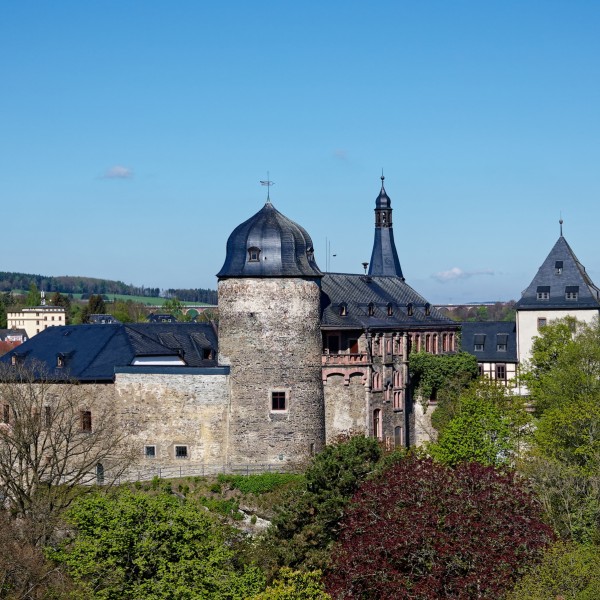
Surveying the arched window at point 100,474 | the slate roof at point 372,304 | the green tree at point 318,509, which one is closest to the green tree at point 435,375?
the slate roof at point 372,304

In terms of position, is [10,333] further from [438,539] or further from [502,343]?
[438,539]

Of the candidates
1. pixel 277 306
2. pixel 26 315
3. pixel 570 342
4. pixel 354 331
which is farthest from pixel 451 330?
pixel 26 315

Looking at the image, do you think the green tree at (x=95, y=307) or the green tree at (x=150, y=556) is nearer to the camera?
the green tree at (x=150, y=556)

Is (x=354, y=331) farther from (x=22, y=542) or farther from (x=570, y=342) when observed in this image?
(x=22, y=542)

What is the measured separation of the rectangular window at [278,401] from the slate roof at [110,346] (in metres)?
5.35

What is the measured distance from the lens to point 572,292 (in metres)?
80.3

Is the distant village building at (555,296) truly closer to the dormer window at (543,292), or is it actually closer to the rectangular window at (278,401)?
the dormer window at (543,292)

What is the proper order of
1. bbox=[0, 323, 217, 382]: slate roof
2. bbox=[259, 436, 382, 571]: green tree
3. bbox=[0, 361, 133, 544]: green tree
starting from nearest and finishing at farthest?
bbox=[259, 436, 382, 571]: green tree
bbox=[0, 361, 133, 544]: green tree
bbox=[0, 323, 217, 382]: slate roof

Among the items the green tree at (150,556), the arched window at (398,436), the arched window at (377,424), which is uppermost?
the arched window at (377,424)

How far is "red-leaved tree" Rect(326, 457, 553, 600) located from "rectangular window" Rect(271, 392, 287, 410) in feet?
58.3

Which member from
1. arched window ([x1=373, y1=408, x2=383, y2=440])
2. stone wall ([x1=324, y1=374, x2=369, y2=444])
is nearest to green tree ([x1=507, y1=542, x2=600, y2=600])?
stone wall ([x1=324, y1=374, x2=369, y2=444])

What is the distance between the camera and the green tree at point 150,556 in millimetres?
32844

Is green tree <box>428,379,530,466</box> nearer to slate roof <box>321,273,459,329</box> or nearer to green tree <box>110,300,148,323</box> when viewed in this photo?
slate roof <box>321,273,459,329</box>

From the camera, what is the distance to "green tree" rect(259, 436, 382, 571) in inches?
1527
